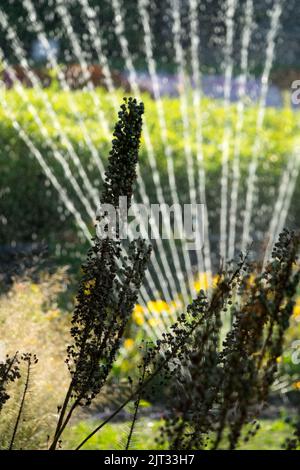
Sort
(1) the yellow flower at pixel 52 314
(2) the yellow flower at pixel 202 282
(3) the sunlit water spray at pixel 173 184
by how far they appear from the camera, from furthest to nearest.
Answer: (3) the sunlit water spray at pixel 173 184, (2) the yellow flower at pixel 202 282, (1) the yellow flower at pixel 52 314

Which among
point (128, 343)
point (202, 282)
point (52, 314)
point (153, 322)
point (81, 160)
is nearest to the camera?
point (52, 314)

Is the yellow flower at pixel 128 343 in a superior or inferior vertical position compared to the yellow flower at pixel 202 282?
inferior

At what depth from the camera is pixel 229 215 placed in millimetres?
8719

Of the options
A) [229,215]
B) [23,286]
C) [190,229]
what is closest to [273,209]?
[229,215]

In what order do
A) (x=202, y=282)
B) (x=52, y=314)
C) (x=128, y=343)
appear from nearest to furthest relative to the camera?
(x=52, y=314)
(x=128, y=343)
(x=202, y=282)

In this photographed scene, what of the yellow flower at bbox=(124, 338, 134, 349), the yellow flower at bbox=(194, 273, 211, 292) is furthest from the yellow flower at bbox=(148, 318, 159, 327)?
the yellow flower at bbox=(194, 273, 211, 292)

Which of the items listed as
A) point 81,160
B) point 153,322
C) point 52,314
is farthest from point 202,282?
point 52,314

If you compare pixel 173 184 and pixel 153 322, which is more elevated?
pixel 173 184

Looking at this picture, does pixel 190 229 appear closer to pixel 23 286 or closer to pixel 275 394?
pixel 275 394

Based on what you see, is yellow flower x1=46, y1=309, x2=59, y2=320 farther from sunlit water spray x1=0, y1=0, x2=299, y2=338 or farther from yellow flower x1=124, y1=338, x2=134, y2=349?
yellow flower x1=124, y1=338, x2=134, y2=349

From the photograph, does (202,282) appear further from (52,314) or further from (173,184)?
(52,314)

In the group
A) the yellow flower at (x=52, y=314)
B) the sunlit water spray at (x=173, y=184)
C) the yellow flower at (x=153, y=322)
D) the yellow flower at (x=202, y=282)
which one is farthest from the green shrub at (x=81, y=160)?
the yellow flower at (x=52, y=314)

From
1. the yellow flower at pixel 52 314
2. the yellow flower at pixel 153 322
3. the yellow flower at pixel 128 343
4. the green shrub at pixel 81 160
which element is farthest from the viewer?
the green shrub at pixel 81 160

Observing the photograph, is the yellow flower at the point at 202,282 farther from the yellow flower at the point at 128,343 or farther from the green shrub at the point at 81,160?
the green shrub at the point at 81,160
